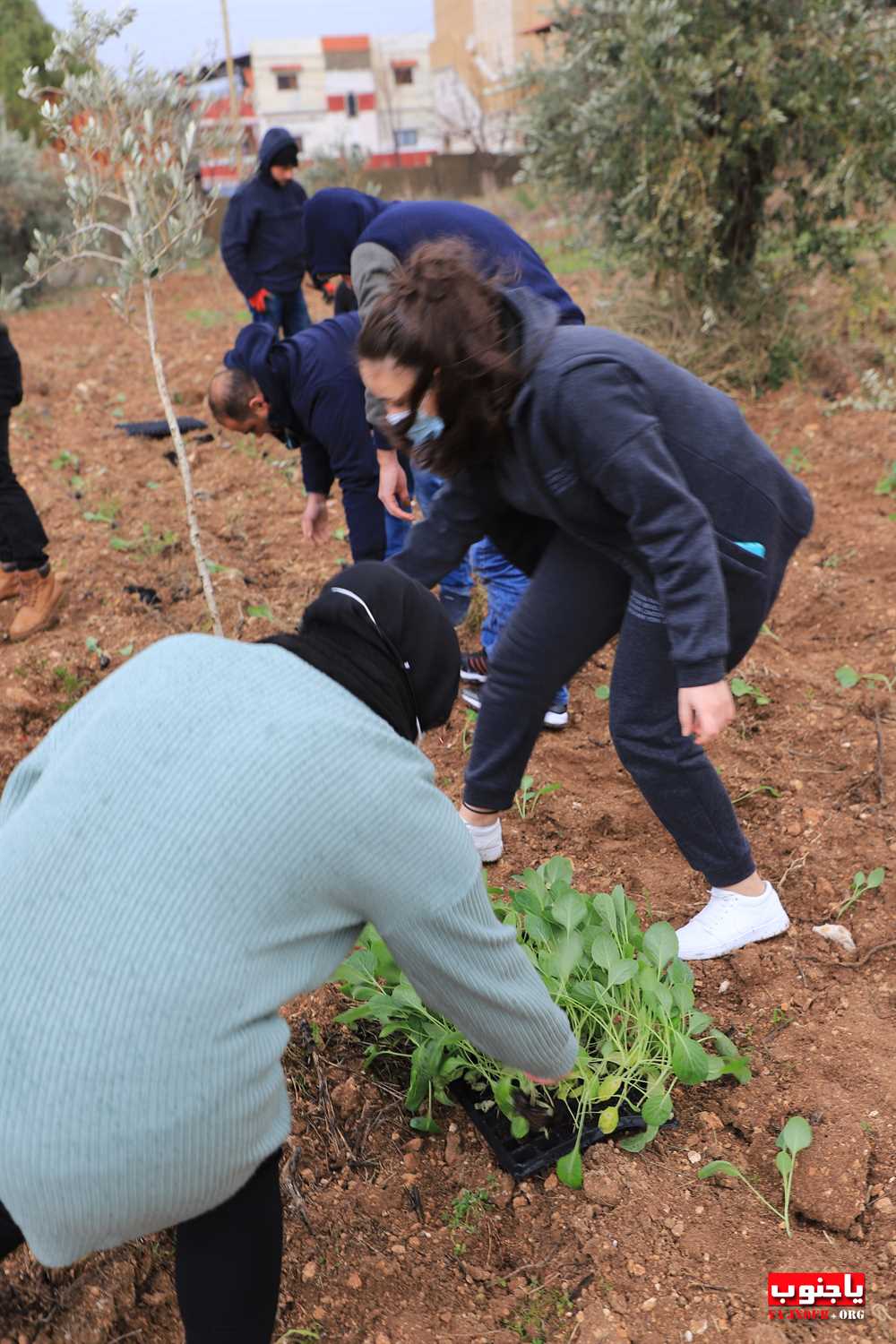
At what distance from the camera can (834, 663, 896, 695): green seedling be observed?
361 centimetres

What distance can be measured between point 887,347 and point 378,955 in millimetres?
6068

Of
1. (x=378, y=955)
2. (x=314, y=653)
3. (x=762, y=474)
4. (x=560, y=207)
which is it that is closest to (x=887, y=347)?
(x=560, y=207)

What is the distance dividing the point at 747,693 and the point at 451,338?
2150 mm

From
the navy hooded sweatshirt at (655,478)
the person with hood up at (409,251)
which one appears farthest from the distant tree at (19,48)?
the navy hooded sweatshirt at (655,478)

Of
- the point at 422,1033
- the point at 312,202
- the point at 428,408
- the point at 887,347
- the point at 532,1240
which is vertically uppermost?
the point at 312,202

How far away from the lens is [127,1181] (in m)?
1.20

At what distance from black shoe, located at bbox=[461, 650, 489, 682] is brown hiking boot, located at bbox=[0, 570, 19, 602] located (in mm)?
1931

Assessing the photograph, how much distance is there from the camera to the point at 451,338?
1.79 metres

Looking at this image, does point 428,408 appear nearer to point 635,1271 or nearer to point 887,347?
point 635,1271

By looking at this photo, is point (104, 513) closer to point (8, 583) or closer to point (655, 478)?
point (8, 583)

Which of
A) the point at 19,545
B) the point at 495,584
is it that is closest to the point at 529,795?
the point at 495,584

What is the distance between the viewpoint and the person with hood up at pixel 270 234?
6445mm

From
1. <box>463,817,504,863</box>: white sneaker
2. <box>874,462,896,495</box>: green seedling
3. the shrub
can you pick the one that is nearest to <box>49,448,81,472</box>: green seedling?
<box>874,462,896,495</box>: green seedling

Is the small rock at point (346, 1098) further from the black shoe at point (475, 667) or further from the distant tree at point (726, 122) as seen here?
the distant tree at point (726, 122)
